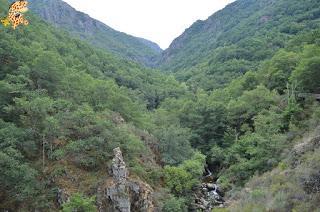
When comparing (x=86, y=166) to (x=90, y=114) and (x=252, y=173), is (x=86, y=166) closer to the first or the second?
(x=90, y=114)

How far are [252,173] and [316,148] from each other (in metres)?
9.11

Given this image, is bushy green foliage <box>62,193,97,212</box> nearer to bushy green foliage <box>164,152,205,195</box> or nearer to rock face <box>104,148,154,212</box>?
rock face <box>104,148,154,212</box>

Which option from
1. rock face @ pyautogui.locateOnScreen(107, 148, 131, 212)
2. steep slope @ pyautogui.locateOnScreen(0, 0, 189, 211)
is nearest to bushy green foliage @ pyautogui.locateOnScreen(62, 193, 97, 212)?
steep slope @ pyautogui.locateOnScreen(0, 0, 189, 211)

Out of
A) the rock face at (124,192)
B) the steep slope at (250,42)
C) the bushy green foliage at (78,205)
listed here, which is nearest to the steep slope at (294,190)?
the rock face at (124,192)

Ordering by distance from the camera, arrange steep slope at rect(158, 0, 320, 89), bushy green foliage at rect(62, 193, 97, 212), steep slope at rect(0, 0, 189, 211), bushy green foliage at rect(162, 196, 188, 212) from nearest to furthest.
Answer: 1. bushy green foliage at rect(62, 193, 97, 212)
2. steep slope at rect(0, 0, 189, 211)
3. bushy green foliage at rect(162, 196, 188, 212)
4. steep slope at rect(158, 0, 320, 89)

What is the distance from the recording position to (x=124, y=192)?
2836 centimetres

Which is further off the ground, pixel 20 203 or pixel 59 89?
pixel 59 89

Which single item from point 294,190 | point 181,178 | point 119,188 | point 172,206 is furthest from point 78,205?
point 294,190

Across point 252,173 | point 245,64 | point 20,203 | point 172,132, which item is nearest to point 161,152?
point 172,132

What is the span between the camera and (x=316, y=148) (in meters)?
26.1

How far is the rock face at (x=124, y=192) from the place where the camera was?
27953mm

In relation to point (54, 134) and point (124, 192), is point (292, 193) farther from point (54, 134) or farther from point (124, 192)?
point (54, 134)

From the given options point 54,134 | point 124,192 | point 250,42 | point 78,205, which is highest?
point 250,42

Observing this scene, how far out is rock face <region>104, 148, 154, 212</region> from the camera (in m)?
28.0
